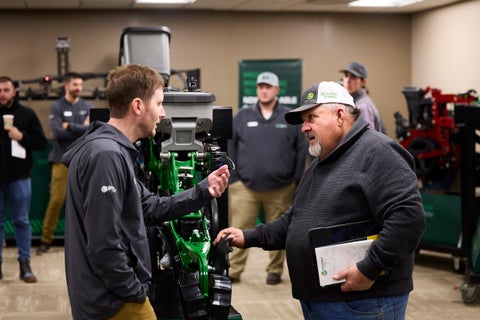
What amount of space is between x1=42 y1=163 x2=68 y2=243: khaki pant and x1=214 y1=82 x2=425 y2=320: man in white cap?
17.6ft

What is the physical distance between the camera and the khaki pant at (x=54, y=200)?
800cm

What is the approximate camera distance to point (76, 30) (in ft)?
31.0

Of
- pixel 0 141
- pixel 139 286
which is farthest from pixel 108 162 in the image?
pixel 0 141

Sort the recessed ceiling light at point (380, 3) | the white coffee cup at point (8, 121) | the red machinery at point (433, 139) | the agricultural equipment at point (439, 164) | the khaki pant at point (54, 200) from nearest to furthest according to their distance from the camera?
the white coffee cup at point (8, 121)
the agricultural equipment at point (439, 164)
the red machinery at point (433, 139)
the khaki pant at point (54, 200)
the recessed ceiling light at point (380, 3)

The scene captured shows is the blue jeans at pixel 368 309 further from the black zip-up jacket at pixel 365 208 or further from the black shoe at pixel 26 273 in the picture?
the black shoe at pixel 26 273

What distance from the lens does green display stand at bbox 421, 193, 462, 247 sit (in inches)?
273

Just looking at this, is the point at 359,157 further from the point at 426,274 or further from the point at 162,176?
the point at 426,274

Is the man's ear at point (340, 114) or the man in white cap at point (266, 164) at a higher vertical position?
the man's ear at point (340, 114)

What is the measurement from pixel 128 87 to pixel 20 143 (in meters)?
4.05

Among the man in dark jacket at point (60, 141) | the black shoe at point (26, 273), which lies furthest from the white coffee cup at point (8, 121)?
the man in dark jacket at point (60, 141)

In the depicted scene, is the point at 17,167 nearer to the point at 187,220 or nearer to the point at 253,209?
the point at 253,209

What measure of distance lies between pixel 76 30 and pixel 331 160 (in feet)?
23.6

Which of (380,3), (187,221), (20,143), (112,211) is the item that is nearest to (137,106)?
(112,211)

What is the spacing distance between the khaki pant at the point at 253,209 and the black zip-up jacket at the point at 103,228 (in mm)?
3877
